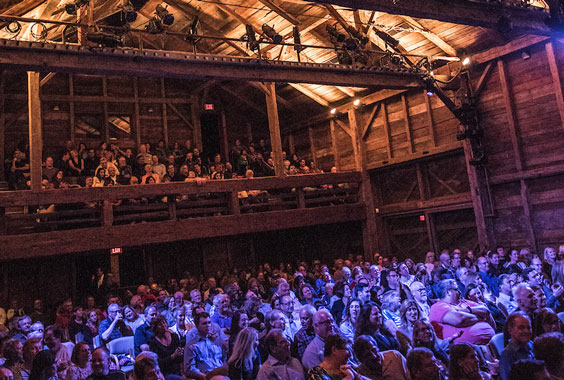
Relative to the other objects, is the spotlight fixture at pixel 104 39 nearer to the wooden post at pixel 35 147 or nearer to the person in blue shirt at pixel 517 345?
the wooden post at pixel 35 147

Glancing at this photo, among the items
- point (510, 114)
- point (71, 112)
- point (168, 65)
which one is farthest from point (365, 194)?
point (71, 112)

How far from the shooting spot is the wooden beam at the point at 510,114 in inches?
514

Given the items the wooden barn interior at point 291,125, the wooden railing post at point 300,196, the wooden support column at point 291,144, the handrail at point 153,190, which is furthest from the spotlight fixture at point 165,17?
the wooden support column at point 291,144

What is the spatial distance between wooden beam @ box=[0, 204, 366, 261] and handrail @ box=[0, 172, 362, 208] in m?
0.75

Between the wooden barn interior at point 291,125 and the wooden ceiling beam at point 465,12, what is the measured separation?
0.04 meters

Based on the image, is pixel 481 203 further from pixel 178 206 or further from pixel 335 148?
pixel 178 206

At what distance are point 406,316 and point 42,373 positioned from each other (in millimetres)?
3793

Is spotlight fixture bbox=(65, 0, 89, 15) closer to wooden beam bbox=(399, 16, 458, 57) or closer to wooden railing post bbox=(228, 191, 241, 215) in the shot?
wooden railing post bbox=(228, 191, 241, 215)

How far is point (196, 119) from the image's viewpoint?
61.0 feet

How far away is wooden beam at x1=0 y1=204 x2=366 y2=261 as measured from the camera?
11.1m

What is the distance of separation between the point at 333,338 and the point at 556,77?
37.0 feet

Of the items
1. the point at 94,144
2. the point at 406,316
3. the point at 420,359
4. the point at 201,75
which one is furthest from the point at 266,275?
the point at 420,359

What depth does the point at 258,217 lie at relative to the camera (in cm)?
1395

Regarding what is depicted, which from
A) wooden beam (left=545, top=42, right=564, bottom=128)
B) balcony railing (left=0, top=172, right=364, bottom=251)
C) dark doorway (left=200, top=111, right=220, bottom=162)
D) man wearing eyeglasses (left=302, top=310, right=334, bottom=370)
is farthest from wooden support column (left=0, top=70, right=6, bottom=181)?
wooden beam (left=545, top=42, right=564, bottom=128)
